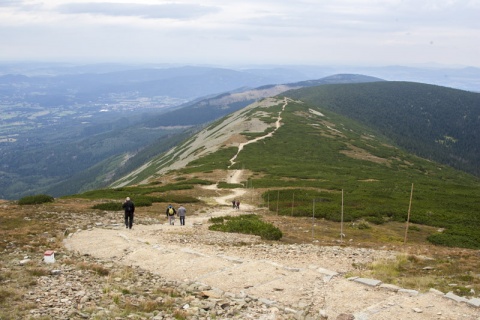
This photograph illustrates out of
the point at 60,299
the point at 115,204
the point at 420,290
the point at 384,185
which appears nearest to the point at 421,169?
the point at 384,185

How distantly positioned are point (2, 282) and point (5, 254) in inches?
219

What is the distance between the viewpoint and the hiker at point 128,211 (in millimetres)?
28081

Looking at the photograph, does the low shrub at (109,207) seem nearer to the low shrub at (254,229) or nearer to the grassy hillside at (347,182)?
the low shrub at (254,229)

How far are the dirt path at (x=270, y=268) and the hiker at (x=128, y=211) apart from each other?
58cm

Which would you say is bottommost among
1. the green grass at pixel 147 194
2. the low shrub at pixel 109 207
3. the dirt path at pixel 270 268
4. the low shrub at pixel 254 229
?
the green grass at pixel 147 194

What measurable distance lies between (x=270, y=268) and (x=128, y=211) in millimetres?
13996

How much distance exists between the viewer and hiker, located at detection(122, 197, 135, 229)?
A: 92.1ft

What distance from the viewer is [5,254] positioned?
66.1 feet

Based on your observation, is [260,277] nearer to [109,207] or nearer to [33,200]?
[109,207]

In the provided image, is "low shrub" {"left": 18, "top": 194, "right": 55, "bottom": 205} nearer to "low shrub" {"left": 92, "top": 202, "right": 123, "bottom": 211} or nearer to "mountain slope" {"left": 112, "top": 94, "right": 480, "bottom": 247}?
"low shrub" {"left": 92, "top": 202, "right": 123, "bottom": 211}

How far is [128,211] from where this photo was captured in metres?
28.3

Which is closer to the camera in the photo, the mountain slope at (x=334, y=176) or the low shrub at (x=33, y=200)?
the low shrub at (x=33, y=200)

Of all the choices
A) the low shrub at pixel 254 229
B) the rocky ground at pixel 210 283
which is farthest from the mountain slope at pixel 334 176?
the rocky ground at pixel 210 283

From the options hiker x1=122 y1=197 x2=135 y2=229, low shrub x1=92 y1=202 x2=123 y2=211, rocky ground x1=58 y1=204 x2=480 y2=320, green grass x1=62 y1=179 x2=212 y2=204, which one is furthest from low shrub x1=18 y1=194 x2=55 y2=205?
rocky ground x1=58 y1=204 x2=480 y2=320
